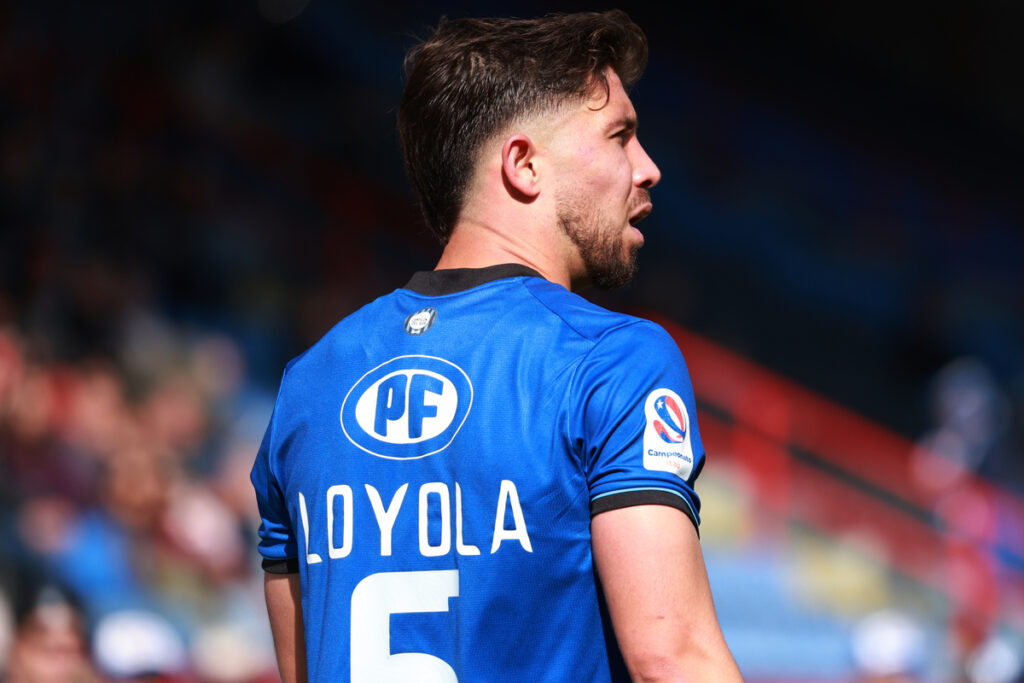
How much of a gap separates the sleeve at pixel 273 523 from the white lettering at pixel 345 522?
162 millimetres

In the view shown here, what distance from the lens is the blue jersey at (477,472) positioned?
134cm

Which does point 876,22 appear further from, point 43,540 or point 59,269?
point 43,540

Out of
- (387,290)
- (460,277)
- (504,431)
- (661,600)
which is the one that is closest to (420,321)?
(460,277)

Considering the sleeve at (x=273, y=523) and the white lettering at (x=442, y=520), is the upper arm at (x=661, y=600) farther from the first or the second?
the sleeve at (x=273, y=523)

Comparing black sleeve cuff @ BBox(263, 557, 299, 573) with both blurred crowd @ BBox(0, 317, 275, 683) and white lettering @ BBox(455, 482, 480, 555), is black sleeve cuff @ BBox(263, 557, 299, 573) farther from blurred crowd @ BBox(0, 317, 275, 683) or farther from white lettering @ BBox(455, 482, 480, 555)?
blurred crowd @ BBox(0, 317, 275, 683)

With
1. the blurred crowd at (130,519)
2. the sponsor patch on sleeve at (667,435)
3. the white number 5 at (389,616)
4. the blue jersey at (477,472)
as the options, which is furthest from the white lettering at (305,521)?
the blurred crowd at (130,519)

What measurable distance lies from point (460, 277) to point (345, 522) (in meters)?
0.36

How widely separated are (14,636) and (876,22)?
10.7 m

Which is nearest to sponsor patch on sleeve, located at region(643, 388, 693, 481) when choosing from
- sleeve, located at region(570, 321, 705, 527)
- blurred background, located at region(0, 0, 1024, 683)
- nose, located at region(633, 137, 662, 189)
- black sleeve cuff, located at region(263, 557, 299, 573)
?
sleeve, located at region(570, 321, 705, 527)

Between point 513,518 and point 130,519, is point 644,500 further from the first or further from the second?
point 130,519

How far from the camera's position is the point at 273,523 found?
1.68 metres

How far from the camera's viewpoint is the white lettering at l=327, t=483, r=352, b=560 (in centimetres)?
148

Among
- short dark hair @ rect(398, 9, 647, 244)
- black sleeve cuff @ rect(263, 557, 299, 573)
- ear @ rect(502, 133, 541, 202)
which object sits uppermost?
short dark hair @ rect(398, 9, 647, 244)

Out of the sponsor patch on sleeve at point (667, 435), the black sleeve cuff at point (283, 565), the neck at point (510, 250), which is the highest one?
the neck at point (510, 250)
